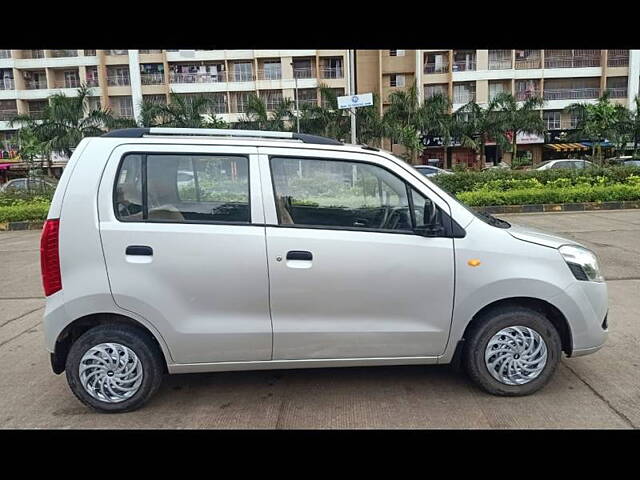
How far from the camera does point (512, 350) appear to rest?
3.25 m

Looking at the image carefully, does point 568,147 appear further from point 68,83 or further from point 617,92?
point 68,83

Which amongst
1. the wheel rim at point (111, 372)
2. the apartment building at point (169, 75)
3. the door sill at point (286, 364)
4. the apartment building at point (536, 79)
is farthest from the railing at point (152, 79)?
the door sill at point (286, 364)

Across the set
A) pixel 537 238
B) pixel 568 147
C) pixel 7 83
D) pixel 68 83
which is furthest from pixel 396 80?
pixel 537 238

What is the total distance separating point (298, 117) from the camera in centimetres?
2448

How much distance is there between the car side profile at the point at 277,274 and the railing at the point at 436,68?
37.3m

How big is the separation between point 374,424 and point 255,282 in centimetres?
121

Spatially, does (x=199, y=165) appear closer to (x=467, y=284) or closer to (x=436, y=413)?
(x=467, y=284)

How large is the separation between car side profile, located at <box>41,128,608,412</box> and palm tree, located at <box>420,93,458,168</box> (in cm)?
2336

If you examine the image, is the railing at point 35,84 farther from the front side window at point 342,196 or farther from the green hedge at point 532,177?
the front side window at point 342,196

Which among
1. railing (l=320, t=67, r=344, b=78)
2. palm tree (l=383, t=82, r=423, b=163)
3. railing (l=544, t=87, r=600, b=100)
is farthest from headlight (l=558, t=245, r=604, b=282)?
railing (l=544, t=87, r=600, b=100)

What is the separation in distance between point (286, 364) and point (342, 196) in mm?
1257

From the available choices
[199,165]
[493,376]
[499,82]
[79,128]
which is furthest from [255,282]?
[499,82]

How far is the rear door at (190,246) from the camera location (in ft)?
9.92

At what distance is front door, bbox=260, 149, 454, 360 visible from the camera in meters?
3.07
